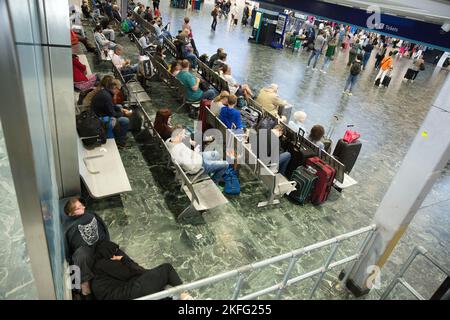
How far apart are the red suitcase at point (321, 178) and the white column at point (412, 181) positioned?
179cm

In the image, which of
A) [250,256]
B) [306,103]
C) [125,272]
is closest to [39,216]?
[125,272]

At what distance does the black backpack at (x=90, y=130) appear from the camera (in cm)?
518

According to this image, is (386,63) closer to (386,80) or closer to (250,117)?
(386,80)

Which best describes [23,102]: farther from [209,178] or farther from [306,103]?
[306,103]

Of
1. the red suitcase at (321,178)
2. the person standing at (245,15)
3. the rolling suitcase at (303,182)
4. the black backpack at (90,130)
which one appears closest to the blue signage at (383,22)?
the red suitcase at (321,178)

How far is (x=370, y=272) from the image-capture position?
4.09 meters

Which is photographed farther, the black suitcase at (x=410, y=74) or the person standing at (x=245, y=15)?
the person standing at (x=245, y=15)

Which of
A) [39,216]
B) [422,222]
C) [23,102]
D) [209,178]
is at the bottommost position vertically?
[422,222]

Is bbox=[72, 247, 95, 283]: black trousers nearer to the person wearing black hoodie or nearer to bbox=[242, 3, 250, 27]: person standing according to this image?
the person wearing black hoodie

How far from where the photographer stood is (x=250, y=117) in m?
7.80

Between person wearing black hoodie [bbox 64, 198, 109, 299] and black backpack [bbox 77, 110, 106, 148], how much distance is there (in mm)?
1860

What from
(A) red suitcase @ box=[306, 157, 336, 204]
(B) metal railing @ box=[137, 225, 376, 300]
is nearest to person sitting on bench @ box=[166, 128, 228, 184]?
(A) red suitcase @ box=[306, 157, 336, 204]

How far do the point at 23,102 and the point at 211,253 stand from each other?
11.3 feet

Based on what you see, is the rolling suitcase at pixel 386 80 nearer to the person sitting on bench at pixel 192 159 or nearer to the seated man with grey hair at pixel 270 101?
the seated man with grey hair at pixel 270 101
